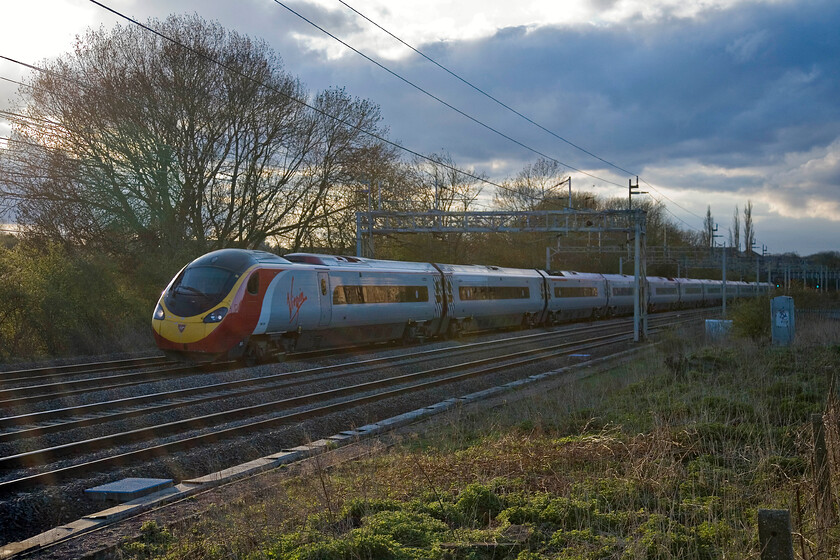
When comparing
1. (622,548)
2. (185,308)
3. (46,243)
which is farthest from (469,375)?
(46,243)

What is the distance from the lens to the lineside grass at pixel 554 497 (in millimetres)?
5487

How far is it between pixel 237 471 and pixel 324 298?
40.2ft

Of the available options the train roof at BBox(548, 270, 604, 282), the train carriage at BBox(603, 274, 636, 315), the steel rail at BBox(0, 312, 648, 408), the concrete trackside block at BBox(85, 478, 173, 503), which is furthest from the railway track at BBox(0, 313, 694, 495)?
the train carriage at BBox(603, 274, 636, 315)

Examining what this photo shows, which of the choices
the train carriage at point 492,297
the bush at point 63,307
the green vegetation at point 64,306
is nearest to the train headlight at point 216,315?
the green vegetation at point 64,306

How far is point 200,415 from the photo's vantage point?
12.3 meters

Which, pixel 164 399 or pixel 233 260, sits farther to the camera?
pixel 233 260

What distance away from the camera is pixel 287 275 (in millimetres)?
19516

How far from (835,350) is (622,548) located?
1551cm

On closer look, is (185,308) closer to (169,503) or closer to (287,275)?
(287,275)

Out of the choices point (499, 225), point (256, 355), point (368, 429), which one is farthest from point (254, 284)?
point (499, 225)

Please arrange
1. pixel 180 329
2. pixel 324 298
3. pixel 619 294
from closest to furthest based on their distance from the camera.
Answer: pixel 180 329 → pixel 324 298 → pixel 619 294

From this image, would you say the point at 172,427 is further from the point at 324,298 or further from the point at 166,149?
the point at 166,149

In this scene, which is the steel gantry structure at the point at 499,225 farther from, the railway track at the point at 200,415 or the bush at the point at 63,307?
the railway track at the point at 200,415

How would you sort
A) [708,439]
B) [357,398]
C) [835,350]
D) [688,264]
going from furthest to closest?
[688,264] → [835,350] → [357,398] → [708,439]
